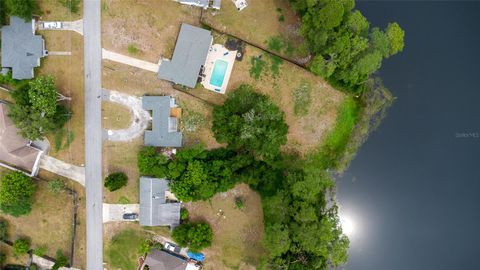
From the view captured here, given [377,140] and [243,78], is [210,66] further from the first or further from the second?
[377,140]

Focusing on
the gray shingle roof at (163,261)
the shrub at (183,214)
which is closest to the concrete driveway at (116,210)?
the shrub at (183,214)

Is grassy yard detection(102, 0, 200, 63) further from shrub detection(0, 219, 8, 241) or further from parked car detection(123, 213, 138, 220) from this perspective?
shrub detection(0, 219, 8, 241)

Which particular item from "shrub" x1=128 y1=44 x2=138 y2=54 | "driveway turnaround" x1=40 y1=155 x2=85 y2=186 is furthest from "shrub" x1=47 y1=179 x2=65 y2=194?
"shrub" x1=128 y1=44 x2=138 y2=54

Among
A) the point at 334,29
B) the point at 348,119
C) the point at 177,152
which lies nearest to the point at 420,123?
the point at 348,119

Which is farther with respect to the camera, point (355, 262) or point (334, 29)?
point (355, 262)

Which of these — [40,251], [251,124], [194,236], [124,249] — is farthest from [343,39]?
[40,251]

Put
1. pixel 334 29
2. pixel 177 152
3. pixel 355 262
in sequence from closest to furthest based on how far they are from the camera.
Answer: pixel 334 29 → pixel 177 152 → pixel 355 262

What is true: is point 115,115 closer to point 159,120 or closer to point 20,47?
point 159,120
